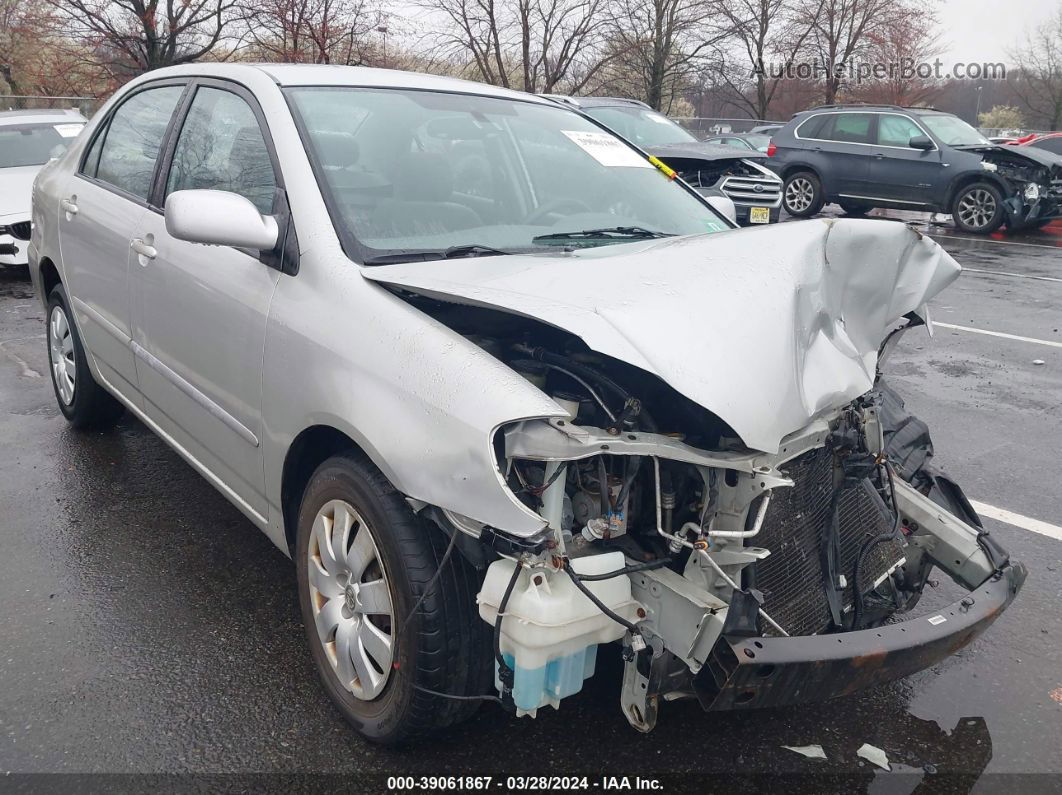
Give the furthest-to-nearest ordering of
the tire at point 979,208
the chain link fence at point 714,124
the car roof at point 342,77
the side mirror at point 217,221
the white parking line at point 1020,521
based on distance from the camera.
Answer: the chain link fence at point 714,124
the tire at point 979,208
the white parking line at point 1020,521
the car roof at point 342,77
the side mirror at point 217,221

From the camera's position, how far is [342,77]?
130 inches

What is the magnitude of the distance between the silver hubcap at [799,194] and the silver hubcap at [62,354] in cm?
1297

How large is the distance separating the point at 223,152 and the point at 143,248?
0.51 metres

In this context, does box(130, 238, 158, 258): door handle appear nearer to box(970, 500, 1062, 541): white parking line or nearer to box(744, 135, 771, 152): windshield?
box(970, 500, 1062, 541): white parking line

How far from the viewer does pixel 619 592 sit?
209cm

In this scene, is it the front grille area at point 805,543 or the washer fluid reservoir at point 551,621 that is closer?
the washer fluid reservoir at point 551,621

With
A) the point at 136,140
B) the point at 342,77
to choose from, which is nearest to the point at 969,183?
the point at 342,77

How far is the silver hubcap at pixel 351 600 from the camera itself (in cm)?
235

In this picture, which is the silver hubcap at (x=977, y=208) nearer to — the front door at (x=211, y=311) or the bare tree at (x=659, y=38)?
the front door at (x=211, y=311)

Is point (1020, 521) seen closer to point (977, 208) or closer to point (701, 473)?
point (701, 473)

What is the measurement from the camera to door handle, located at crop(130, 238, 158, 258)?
3359 mm

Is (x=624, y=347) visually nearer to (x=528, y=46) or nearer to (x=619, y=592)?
(x=619, y=592)

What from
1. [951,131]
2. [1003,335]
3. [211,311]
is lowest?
[1003,335]

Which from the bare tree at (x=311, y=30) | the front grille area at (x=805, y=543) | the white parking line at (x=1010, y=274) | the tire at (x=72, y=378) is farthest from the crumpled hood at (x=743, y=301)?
the bare tree at (x=311, y=30)
